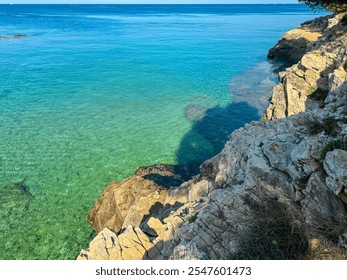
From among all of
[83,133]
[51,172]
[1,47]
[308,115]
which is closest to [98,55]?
[1,47]

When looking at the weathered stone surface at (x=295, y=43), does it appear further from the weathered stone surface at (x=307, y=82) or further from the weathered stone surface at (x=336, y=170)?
the weathered stone surface at (x=336, y=170)

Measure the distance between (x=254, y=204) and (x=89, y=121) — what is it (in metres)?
25.4

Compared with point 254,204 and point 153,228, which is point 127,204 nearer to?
point 153,228

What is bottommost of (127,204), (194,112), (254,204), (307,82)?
(127,204)

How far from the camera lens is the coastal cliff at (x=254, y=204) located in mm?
9750

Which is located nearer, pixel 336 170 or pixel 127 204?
pixel 336 170

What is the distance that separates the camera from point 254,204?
12383mm

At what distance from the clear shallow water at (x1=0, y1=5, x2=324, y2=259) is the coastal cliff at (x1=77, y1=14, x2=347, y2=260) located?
361 centimetres

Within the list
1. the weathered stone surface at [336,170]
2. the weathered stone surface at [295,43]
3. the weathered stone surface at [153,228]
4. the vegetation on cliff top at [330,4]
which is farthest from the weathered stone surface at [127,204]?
the weathered stone surface at [295,43]

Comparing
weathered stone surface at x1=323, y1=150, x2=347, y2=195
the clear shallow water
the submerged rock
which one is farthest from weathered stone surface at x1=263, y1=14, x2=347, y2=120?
weathered stone surface at x1=323, y1=150, x2=347, y2=195

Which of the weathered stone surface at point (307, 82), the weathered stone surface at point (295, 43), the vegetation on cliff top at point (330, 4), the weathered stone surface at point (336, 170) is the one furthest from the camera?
the weathered stone surface at point (295, 43)

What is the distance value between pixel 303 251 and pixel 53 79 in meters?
47.4

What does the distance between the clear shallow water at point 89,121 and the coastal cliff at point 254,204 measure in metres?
3.61

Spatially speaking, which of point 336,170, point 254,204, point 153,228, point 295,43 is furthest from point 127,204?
point 295,43
